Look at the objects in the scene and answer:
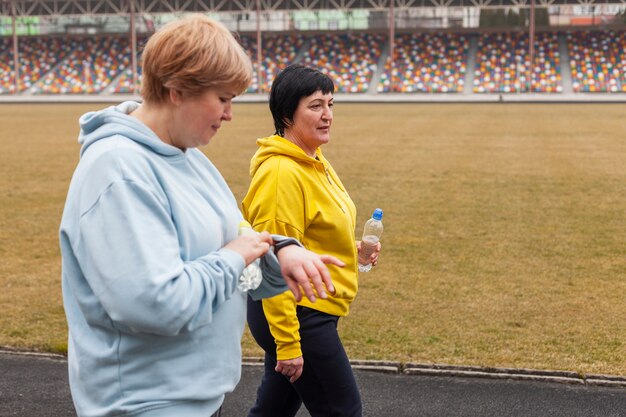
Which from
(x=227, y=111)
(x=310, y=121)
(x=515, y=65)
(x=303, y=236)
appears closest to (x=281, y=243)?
(x=227, y=111)

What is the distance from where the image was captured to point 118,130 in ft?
6.38

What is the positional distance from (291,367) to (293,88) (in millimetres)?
1075

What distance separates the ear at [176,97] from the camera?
196cm

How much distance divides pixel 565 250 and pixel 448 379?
4.36 m

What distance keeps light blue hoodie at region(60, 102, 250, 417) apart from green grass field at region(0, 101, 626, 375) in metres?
3.44

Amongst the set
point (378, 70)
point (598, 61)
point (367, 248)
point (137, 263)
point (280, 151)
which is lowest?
point (367, 248)

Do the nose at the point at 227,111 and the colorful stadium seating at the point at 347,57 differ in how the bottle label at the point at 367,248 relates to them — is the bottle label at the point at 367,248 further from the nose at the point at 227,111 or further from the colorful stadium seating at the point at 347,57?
the colorful stadium seating at the point at 347,57

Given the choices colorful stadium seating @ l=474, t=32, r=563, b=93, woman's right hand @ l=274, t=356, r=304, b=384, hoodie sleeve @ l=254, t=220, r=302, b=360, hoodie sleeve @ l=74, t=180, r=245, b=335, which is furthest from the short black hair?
colorful stadium seating @ l=474, t=32, r=563, b=93

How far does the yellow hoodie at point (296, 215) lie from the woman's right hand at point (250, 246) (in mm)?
936

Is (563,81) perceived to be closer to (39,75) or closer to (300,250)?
(39,75)

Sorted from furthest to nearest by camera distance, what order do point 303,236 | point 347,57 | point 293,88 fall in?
point 347,57, point 293,88, point 303,236

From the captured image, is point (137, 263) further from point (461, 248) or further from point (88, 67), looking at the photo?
point (88, 67)

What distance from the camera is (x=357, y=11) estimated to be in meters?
55.5

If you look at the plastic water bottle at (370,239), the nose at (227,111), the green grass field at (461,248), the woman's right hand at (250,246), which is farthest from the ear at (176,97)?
the green grass field at (461,248)
